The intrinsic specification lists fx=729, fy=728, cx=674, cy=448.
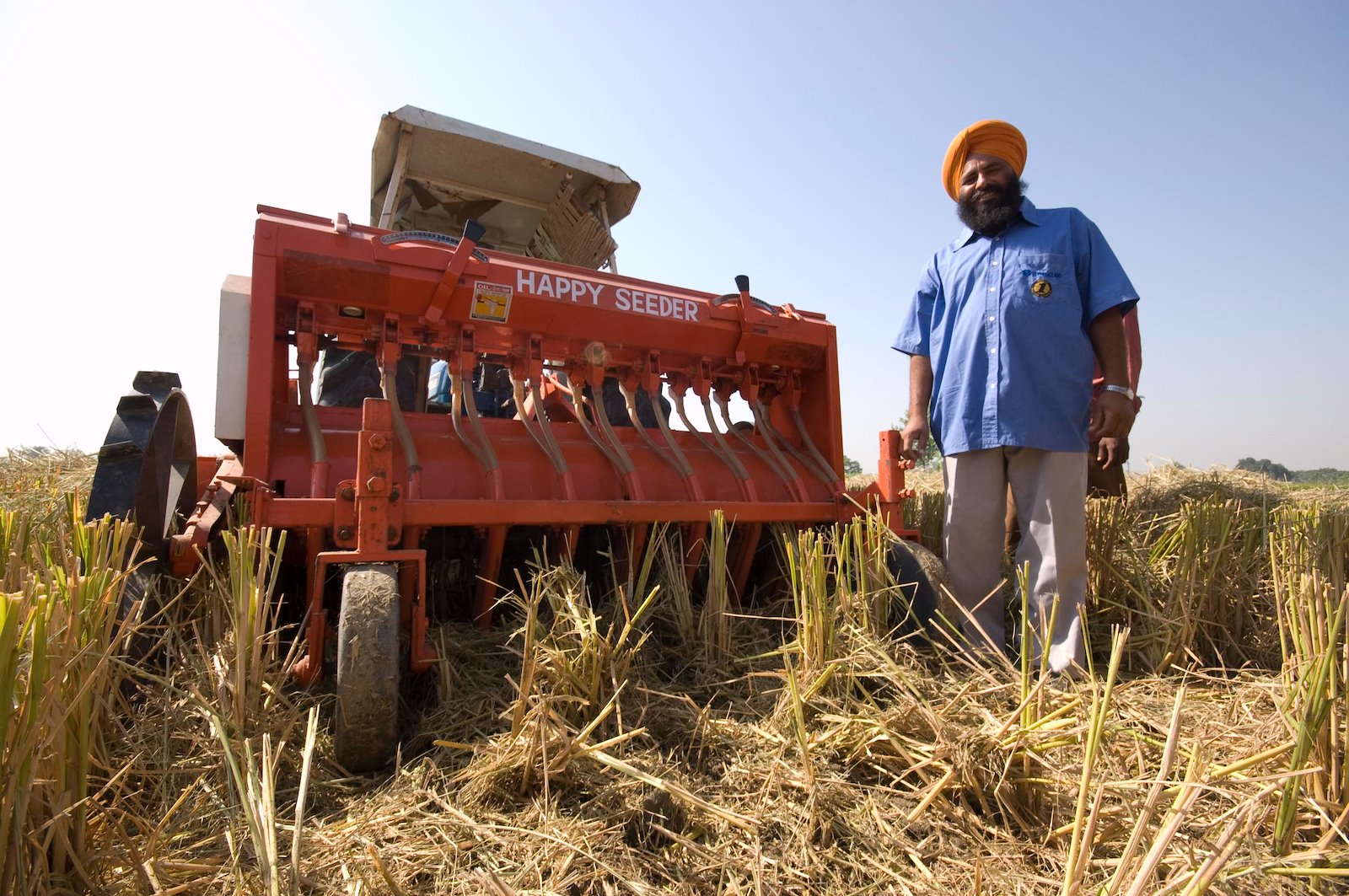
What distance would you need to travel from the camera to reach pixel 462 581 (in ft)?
9.55

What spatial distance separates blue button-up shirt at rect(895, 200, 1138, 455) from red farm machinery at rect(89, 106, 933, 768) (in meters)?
0.44

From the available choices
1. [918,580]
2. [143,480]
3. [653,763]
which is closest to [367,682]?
[653,763]

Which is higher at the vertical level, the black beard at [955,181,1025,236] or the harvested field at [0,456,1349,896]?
the black beard at [955,181,1025,236]

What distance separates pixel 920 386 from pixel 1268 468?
483 centimetres

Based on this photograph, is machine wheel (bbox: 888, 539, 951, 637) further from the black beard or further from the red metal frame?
the black beard

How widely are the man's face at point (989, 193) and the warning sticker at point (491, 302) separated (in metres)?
2.02

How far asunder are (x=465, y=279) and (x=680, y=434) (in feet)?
4.28

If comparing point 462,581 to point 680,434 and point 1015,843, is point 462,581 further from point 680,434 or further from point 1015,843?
point 1015,843

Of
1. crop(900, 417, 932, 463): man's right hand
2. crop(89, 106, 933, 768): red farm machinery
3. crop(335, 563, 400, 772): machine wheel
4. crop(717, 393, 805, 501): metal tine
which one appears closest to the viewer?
crop(335, 563, 400, 772): machine wheel

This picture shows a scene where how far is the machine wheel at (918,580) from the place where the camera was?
2.83 m

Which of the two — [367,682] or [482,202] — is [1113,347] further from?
[482,202]

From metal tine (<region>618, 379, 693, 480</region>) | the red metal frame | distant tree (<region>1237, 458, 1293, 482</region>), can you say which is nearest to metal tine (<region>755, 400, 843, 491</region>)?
the red metal frame

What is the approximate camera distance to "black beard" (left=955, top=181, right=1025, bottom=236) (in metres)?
3.03

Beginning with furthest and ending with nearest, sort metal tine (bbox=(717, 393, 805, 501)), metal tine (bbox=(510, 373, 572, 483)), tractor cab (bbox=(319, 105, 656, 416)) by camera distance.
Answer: tractor cab (bbox=(319, 105, 656, 416)), metal tine (bbox=(717, 393, 805, 501)), metal tine (bbox=(510, 373, 572, 483))
